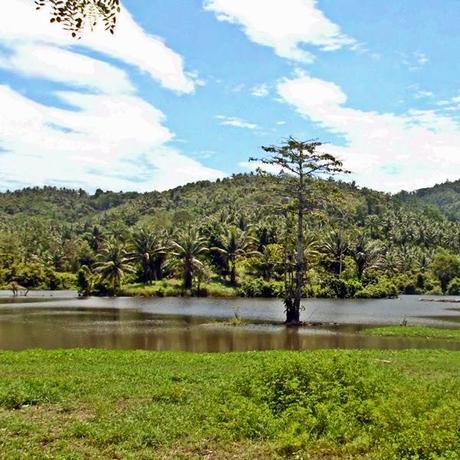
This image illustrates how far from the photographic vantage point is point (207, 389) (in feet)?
49.8

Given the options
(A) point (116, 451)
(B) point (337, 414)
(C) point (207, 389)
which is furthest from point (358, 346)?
(A) point (116, 451)

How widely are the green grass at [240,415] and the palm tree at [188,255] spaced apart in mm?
75918

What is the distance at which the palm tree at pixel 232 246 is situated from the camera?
102 m

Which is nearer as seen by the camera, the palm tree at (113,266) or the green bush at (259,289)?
the green bush at (259,289)

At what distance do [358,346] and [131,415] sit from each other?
21.6m

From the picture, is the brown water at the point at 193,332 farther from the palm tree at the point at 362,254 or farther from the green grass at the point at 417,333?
the palm tree at the point at 362,254

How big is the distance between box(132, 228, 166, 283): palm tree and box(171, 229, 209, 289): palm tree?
7463mm

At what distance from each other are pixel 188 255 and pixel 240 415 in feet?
269

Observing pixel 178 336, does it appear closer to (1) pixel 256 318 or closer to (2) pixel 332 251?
(1) pixel 256 318

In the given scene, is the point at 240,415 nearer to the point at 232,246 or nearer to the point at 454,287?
the point at 232,246

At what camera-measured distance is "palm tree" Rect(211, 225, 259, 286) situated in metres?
102

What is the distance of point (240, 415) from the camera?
38.3 ft

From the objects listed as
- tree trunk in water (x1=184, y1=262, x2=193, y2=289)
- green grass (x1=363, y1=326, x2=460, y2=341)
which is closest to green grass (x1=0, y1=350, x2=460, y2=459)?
green grass (x1=363, y1=326, x2=460, y2=341)

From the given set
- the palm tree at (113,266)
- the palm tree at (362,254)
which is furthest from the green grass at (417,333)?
the palm tree at (362,254)
